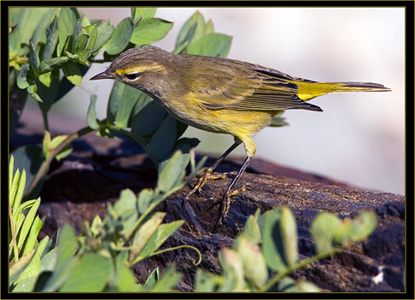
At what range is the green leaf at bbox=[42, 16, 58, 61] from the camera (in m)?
2.95

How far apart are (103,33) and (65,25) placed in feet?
0.83

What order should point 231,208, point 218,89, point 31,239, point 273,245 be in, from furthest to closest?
point 218,89 → point 231,208 → point 31,239 → point 273,245

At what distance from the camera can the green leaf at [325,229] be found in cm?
146

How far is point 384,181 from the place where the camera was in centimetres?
711

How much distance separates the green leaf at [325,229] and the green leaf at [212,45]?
236 cm

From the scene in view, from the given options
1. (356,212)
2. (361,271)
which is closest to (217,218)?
(356,212)

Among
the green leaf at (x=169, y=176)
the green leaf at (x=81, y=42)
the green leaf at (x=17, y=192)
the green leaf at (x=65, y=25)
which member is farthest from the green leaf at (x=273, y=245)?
the green leaf at (x=65, y=25)

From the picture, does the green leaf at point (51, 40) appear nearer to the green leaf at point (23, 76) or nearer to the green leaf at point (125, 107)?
the green leaf at point (23, 76)

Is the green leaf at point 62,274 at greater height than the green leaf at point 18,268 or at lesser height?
greater

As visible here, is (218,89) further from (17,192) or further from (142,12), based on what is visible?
(17,192)

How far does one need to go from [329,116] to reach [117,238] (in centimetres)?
621

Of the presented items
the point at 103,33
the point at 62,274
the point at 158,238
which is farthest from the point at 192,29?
the point at 62,274

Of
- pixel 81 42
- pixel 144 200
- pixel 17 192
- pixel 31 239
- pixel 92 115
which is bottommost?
pixel 31 239

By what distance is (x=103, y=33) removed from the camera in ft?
9.78
